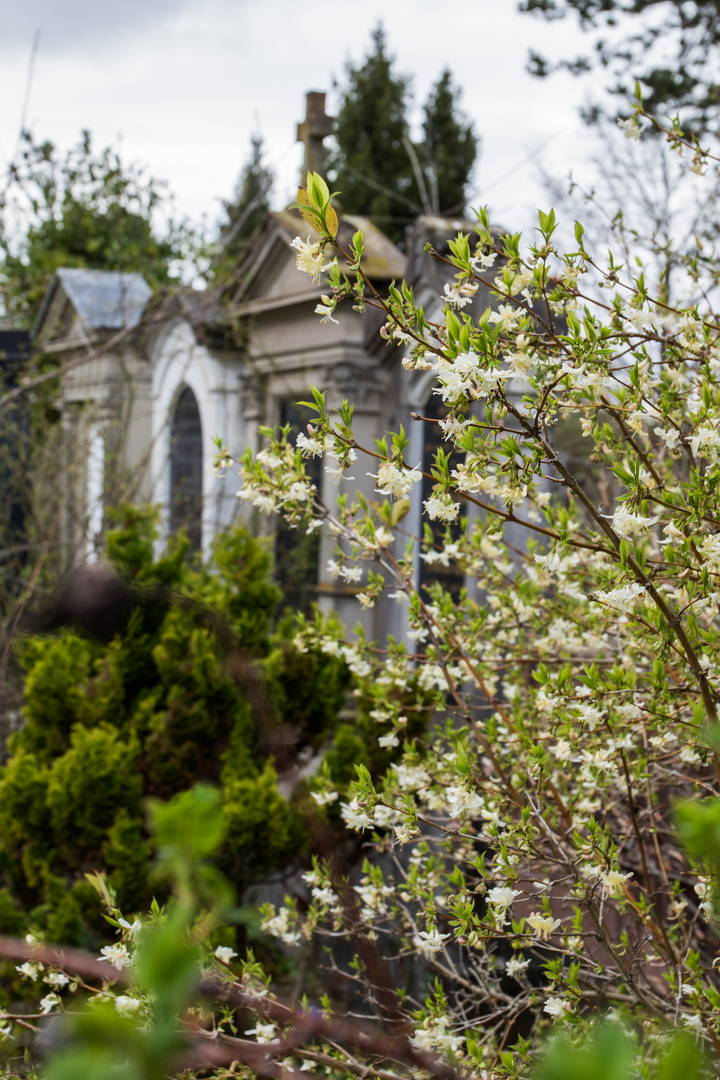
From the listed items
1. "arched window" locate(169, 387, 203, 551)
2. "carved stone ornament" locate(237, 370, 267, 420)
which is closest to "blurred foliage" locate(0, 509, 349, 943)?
"carved stone ornament" locate(237, 370, 267, 420)

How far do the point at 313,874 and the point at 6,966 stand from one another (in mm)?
1636

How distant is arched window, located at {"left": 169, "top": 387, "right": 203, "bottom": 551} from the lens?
826 cm

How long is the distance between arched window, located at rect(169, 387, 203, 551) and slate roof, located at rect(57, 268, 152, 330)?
833 mm

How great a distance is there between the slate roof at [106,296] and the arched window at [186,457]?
83 cm

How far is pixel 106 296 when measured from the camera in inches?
341

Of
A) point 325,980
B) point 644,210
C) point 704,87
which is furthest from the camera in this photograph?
point 644,210

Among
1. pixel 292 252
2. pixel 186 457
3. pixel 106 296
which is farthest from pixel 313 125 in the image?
pixel 186 457

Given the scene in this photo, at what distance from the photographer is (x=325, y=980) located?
3645 mm

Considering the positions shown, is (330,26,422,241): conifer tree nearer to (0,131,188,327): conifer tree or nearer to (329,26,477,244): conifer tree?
(329,26,477,244): conifer tree

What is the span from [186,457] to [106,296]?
166cm

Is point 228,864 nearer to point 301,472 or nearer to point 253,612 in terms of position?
point 253,612

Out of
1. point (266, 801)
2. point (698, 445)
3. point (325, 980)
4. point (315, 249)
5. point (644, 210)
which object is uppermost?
point (644, 210)

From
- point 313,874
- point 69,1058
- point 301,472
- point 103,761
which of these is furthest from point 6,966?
point 69,1058

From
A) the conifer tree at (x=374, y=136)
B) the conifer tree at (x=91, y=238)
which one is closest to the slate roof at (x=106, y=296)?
the conifer tree at (x=91, y=238)
